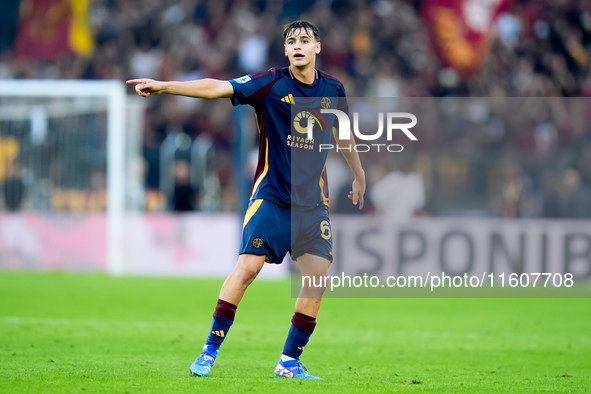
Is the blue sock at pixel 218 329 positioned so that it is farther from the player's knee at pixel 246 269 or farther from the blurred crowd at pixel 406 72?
the blurred crowd at pixel 406 72

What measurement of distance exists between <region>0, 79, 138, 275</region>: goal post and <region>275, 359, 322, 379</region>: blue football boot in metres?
11.1

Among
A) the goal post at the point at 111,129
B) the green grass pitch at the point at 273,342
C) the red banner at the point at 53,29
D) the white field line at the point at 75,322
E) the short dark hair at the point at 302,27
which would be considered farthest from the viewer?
the red banner at the point at 53,29

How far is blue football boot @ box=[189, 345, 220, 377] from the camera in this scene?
6.23 m

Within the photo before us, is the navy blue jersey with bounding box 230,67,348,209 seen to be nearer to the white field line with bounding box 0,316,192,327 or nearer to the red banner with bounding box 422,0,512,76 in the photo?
the white field line with bounding box 0,316,192,327

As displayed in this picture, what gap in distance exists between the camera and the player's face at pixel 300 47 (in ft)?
20.9

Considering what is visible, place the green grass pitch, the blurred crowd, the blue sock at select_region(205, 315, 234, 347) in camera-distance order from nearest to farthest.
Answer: the green grass pitch, the blue sock at select_region(205, 315, 234, 347), the blurred crowd

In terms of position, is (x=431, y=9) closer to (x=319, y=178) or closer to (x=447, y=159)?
(x=447, y=159)

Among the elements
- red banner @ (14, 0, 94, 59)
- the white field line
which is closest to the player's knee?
the white field line

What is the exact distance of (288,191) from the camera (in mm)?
6445

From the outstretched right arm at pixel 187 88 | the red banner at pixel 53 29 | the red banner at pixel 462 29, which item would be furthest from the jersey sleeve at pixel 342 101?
the red banner at pixel 53 29

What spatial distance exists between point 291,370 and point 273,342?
8.07ft

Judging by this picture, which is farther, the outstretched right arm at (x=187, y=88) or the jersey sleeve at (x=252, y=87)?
the jersey sleeve at (x=252, y=87)

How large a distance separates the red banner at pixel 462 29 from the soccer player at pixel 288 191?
500 inches

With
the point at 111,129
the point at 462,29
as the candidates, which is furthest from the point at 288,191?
the point at 462,29
